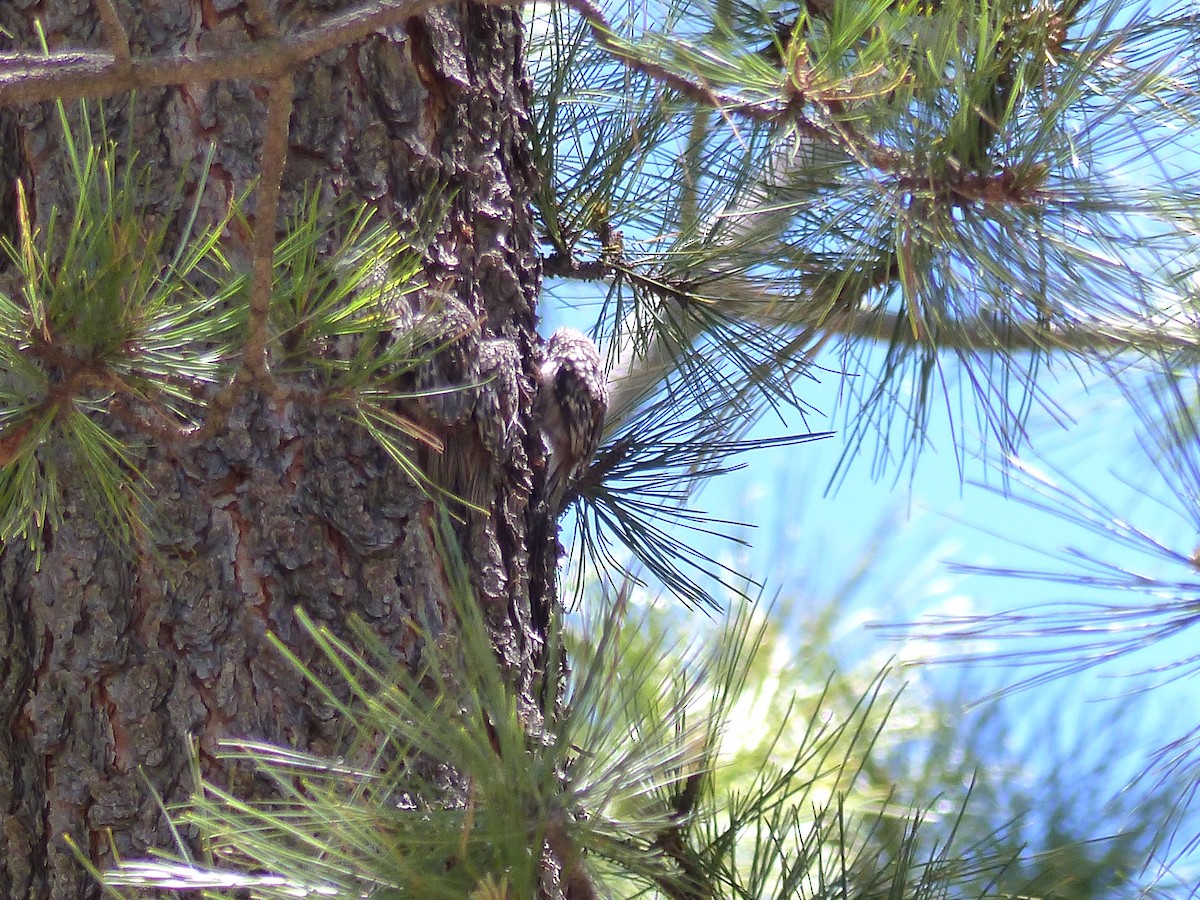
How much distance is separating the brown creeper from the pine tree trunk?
52cm

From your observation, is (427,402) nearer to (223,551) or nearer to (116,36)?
(223,551)

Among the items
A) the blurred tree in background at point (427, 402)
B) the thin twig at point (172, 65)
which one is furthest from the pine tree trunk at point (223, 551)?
the thin twig at point (172, 65)

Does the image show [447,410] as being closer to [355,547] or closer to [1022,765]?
[355,547]

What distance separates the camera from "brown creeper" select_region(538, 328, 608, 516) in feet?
7.68

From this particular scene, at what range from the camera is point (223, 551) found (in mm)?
1548

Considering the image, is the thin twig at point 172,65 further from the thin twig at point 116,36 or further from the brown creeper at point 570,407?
the brown creeper at point 570,407


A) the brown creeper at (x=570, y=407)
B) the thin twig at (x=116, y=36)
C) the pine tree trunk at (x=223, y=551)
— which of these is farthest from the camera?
the brown creeper at (x=570, y=407)

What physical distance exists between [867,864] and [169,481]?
0.97m

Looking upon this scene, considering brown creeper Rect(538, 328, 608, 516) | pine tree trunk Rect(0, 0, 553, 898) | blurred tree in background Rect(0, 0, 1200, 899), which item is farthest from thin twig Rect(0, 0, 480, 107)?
brown creeper Rect(538, 328, 608, 516)

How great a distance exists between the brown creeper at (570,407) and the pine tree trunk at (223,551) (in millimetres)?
520

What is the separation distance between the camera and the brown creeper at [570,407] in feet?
7.68

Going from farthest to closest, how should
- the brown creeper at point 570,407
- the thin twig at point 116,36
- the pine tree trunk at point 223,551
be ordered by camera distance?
the brown creeper at point 570,407 → the pine tree trunk at point 223,551 → the thin twig at point 116,36

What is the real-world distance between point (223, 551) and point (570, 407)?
95 cm

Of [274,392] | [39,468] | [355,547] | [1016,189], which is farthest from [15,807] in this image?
[1016,189]
